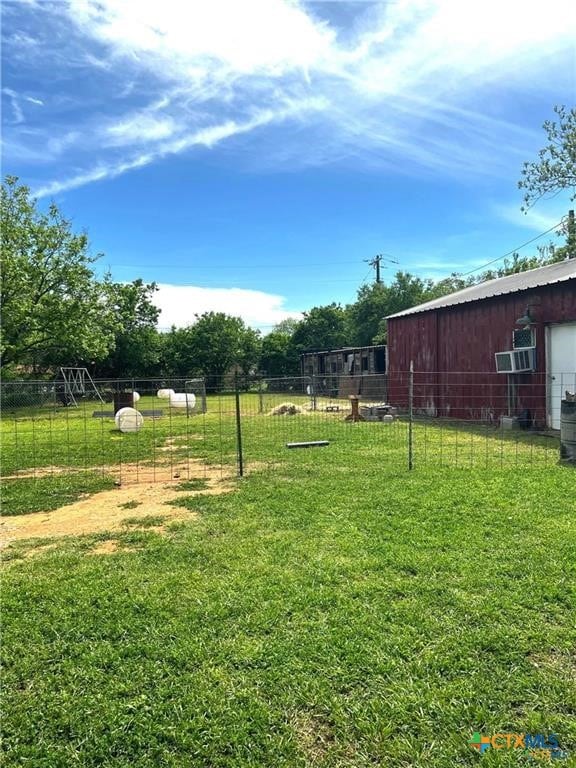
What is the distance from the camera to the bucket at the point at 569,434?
7.07m

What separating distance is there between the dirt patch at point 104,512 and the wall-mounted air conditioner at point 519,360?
27.2ft

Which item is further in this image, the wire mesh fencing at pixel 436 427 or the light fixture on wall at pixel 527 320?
the light fixture on wall at pixel 527 320

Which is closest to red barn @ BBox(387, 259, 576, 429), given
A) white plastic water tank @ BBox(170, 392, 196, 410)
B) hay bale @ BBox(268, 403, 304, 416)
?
hay bale @ BBox(268, 403, 304, 416)

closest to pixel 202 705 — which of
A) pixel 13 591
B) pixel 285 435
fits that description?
pixel 13 591

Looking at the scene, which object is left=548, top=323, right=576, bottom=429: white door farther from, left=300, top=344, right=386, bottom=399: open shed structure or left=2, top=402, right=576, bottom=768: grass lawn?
left=300, top=344, right=386, bottom=399: open shed structure

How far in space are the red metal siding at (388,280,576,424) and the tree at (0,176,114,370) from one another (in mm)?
15976

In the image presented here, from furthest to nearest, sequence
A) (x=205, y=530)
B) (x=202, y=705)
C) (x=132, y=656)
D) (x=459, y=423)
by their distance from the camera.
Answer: (x=459, y=423), (x=205, y=530), (x=132, y=656), (x=202, y=705)

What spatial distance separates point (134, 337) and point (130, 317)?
155 cm

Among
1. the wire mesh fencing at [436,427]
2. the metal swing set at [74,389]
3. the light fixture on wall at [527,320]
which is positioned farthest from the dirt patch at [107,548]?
the metal swing set at [74,389]

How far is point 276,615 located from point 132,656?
79cm

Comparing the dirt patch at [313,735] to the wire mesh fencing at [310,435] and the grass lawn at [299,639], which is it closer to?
the grass lawn at [299,639]

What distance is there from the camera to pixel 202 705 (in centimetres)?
203

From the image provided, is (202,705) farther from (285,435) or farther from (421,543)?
(285,435)

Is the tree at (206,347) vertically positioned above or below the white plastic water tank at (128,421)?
above
